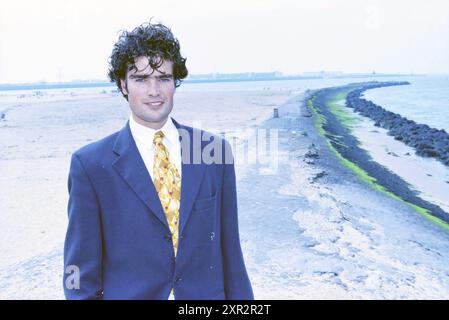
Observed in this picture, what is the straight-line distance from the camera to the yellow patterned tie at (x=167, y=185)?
2.41 meters

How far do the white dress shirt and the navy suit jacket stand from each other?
0.15 ft

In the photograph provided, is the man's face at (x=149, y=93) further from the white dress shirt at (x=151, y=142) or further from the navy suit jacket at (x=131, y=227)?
the navy suit jacket at (x=131, y=227)

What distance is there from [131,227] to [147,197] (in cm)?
Answer: 19

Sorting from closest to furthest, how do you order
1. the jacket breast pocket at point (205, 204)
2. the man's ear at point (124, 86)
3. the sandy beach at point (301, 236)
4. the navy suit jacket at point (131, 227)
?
the navy suit jacket at point (131, 227), the jacket breast pocket at point (205, 204), the man's ear at point (124, 86), the sandy beach at point (301, 236)

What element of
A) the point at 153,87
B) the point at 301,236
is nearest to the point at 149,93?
the point at 153,87

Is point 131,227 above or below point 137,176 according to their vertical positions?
below

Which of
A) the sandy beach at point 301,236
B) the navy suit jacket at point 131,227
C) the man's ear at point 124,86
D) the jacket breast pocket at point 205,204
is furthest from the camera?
the sandy beach at point 301,236

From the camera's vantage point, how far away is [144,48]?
2412 mm

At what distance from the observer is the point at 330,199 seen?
9.41m

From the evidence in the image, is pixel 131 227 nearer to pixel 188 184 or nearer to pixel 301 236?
pixel 188 184

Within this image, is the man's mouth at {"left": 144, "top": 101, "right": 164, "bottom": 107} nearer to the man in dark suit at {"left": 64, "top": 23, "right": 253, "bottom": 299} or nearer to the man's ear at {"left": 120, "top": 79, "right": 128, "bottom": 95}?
the man in dark suit at {"left": 64, "top": 23, "right": 253, "bottom": 299}

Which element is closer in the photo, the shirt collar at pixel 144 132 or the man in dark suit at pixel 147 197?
the man in dark suit at pixel 147 197

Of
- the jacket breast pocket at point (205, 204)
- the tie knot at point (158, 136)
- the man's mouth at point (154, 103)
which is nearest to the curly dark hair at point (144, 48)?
the man's mouth at point (154, 103)

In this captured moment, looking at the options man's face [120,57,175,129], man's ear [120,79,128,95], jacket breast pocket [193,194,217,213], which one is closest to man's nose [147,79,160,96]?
man's face [120,57,175,129]
